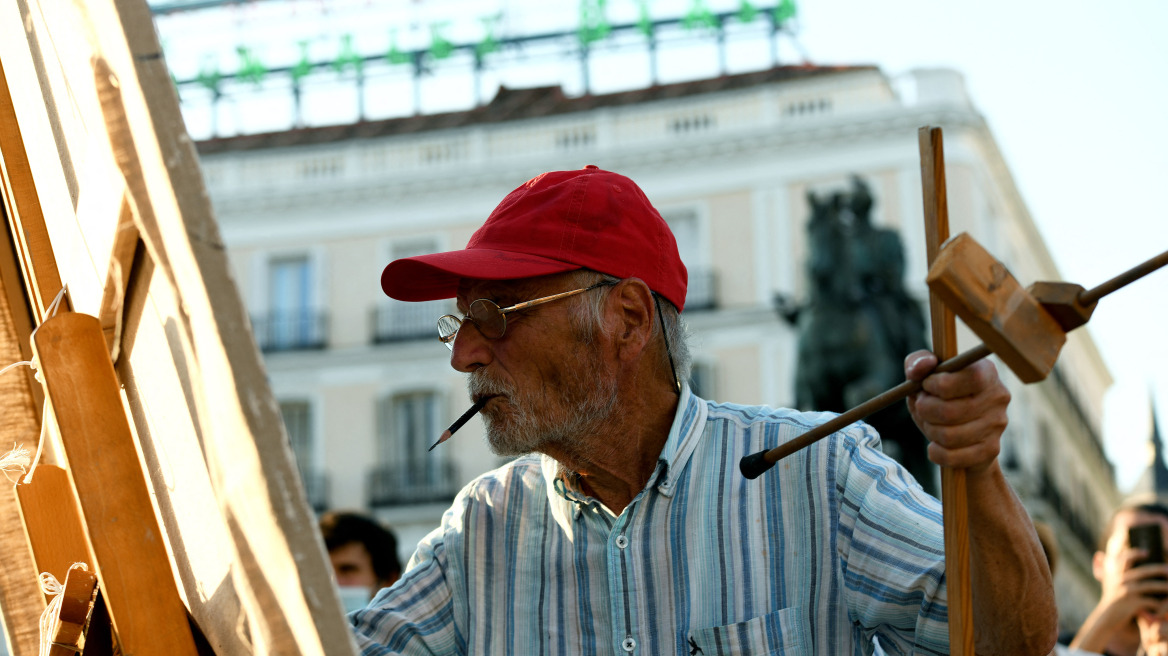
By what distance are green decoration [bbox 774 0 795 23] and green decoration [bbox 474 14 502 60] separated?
4611 millimetres

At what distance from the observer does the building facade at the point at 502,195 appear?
69.1 ft

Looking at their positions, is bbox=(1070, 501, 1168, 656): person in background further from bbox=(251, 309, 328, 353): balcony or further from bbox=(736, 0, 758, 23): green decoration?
bbox=(736, 0, 758, 23): green decoration

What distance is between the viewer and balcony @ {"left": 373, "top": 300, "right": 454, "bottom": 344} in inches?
877

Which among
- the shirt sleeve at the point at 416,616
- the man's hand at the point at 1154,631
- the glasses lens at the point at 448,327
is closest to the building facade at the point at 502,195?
the man's hand at the point at 1154,631

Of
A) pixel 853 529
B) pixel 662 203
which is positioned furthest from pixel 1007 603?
pixel 662 203

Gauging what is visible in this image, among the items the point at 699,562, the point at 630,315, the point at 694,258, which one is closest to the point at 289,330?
the point at 694,258

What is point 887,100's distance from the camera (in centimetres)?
2166

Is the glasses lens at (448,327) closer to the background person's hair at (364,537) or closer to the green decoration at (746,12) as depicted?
the background person's hair at (364,537)

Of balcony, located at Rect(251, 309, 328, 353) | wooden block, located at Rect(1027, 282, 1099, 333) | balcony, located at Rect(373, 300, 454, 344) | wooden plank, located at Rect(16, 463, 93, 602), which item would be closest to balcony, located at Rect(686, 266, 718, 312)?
balcony, located at Rect(373, 300, 454, 344)

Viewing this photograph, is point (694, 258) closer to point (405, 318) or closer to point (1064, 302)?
point (405, 318)

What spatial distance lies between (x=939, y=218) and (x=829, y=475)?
0.53 m

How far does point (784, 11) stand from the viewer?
23.5m

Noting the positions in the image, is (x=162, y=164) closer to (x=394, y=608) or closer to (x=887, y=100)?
(x=394, y=608)

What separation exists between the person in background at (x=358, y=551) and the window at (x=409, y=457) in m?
17.0
